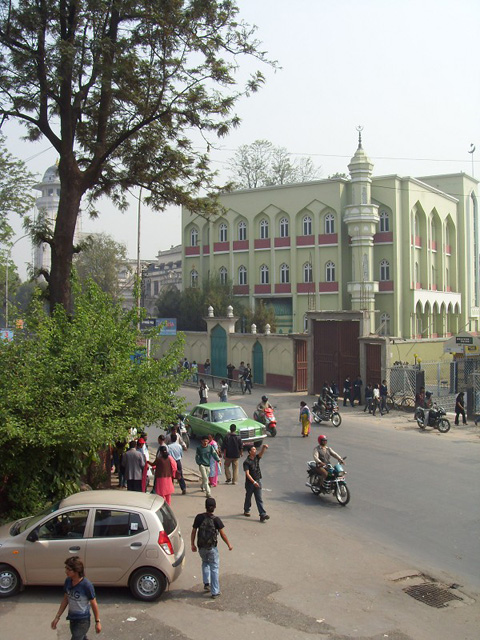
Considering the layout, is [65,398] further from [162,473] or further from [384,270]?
[384,270]

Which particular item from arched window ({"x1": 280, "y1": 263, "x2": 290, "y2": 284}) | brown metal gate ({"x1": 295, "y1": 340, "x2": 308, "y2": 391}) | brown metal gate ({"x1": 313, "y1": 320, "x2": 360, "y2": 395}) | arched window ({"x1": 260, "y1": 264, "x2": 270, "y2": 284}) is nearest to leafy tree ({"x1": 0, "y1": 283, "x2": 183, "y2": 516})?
brown metal gate ({"x1": 313, "y1": 320, "x2": 360, "y2": 395})

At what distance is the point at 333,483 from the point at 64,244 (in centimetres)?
796

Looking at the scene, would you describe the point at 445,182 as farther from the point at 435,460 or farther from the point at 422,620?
the point at 422,620

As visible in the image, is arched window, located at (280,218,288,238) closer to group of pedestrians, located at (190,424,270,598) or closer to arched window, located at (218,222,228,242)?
arched window, located at (218,222,228,242)

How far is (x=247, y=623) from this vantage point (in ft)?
23.7

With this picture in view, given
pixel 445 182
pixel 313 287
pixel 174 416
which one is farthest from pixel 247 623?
pixel 445 182

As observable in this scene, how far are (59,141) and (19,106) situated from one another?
1.33m

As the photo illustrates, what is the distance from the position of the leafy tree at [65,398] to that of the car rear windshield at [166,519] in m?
1.97

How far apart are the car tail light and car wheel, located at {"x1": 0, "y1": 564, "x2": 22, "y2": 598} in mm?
1854

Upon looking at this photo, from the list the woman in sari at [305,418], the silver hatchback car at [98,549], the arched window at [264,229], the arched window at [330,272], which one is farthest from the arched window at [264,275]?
the silver hatchback car at [98,549]

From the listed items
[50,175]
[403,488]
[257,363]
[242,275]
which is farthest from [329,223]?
[50,175]

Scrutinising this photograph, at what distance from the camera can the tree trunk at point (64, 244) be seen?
47.4ft

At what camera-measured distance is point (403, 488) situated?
531 inches

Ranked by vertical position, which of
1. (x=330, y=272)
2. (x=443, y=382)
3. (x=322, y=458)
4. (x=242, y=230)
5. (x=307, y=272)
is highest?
(x=242, y=230)
